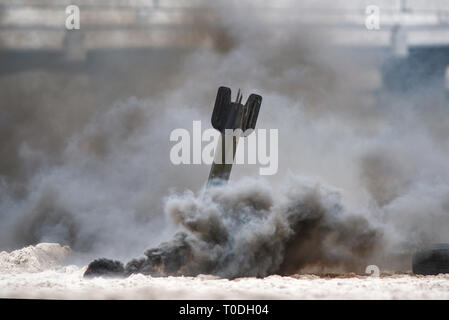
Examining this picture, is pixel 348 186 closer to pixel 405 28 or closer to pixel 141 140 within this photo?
pixel 405 28

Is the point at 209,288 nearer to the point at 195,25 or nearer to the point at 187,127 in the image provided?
the point at 187,127
